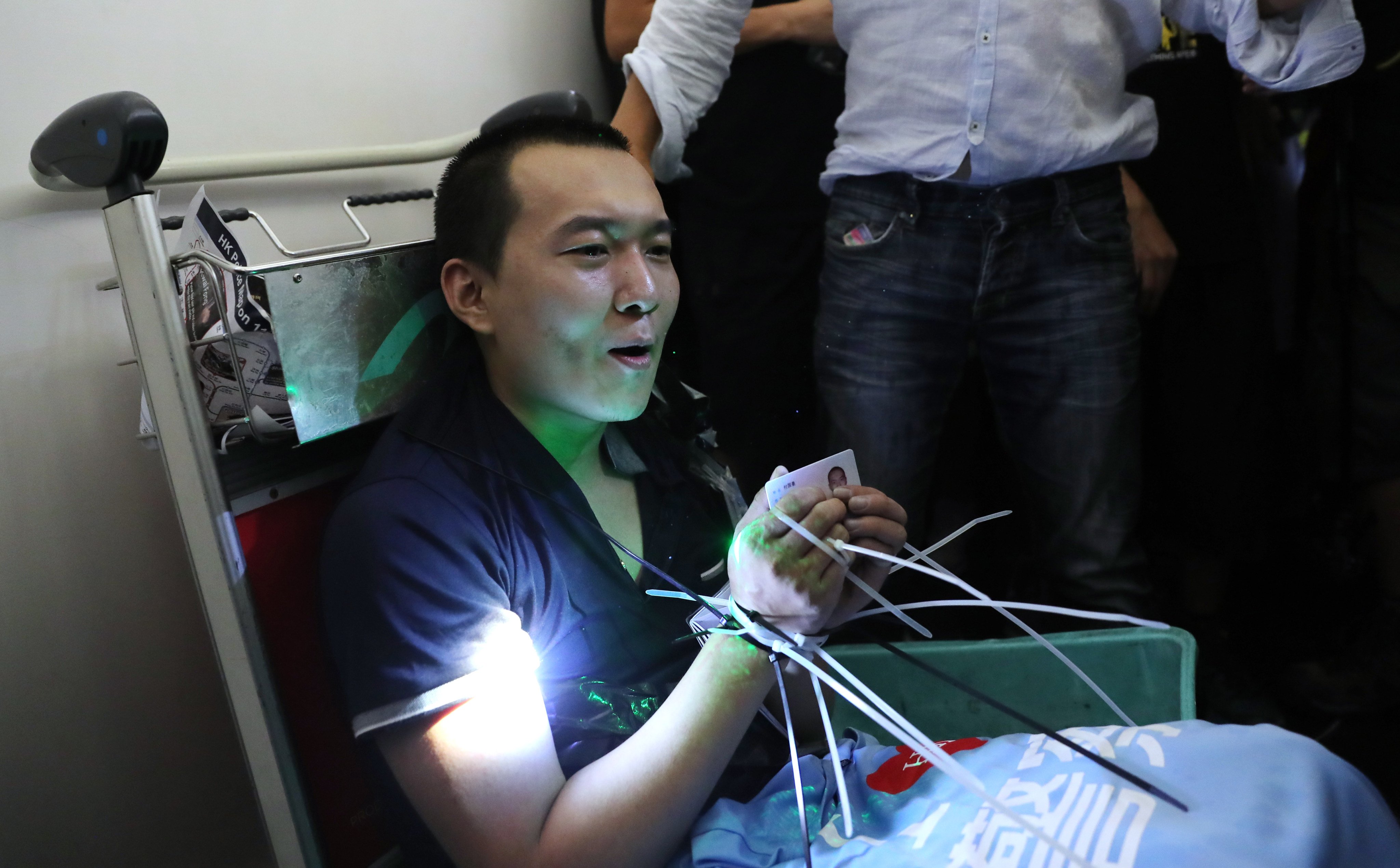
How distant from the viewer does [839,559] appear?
65cm

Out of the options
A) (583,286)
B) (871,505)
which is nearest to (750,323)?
(583,286)

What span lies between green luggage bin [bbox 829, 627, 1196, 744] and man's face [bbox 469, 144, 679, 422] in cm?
42

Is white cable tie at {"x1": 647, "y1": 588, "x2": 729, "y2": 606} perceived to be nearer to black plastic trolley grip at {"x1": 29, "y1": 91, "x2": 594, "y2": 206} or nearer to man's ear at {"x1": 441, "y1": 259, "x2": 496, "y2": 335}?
man's ear at {"x1": 441, "y1": 259, "x2": 496, "y2": 335}

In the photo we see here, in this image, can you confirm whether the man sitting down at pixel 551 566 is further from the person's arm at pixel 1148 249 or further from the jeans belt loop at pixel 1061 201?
the person's arm at pixel 1148 249

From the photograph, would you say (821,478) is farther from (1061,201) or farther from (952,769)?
(1061,201)

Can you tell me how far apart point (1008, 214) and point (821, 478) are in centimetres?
52

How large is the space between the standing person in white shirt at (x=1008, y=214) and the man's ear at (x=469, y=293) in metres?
0.32

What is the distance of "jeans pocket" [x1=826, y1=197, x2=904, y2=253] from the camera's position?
109cm

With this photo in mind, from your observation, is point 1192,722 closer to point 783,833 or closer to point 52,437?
point 783,833

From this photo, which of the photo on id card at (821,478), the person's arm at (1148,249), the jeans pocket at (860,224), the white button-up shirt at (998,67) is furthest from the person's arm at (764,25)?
the photo on id card at (821,478)

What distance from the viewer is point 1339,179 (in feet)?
5.03

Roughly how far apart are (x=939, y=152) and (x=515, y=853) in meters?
0.84

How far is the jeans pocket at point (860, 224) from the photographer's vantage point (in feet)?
3.59

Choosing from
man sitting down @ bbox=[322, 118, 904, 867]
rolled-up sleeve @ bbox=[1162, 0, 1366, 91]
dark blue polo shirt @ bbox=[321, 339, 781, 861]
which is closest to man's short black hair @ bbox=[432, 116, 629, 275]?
man sitting down @ bbox=[322, 118, 904, 867]
